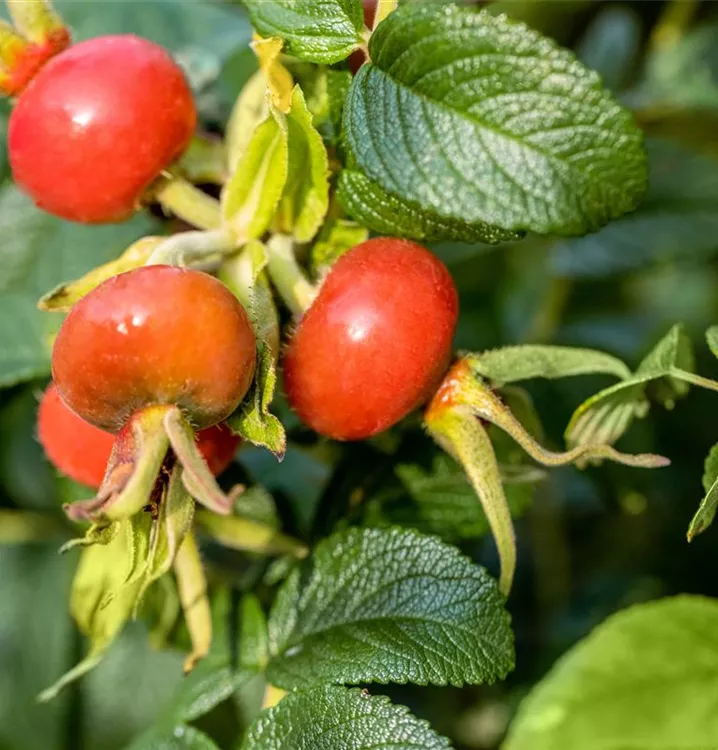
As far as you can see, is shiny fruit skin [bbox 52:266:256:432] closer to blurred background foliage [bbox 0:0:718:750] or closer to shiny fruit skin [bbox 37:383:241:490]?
shiny fruit skin [bbox 37:383:241:490]

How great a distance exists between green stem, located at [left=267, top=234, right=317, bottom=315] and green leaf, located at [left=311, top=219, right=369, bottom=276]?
29 millimetres

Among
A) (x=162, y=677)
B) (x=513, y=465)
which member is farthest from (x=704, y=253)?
(x=162, y=677)

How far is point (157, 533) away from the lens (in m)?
0.81

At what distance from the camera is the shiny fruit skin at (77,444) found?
0.99 metres

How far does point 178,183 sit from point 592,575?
131 centimetres

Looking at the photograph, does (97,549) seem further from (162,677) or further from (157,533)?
(162,677)

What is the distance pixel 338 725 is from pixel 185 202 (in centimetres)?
56

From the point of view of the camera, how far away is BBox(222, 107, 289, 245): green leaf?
0.94m

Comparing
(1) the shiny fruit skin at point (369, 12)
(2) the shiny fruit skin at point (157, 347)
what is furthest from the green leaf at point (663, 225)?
(2) the shiny fruit skin at point (157, 347)

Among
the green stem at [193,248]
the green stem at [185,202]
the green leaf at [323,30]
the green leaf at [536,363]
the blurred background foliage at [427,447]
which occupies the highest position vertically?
the green leaf at [323,30]

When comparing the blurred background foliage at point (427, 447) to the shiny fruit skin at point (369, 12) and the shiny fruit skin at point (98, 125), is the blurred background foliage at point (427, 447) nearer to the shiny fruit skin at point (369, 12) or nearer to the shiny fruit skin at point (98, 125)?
the shiny fruit skin at point (98, 125)

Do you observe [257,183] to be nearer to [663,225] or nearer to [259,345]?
[259,345]

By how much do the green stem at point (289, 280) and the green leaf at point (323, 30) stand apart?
19 centimetres

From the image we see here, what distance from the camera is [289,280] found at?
97 centimetres
